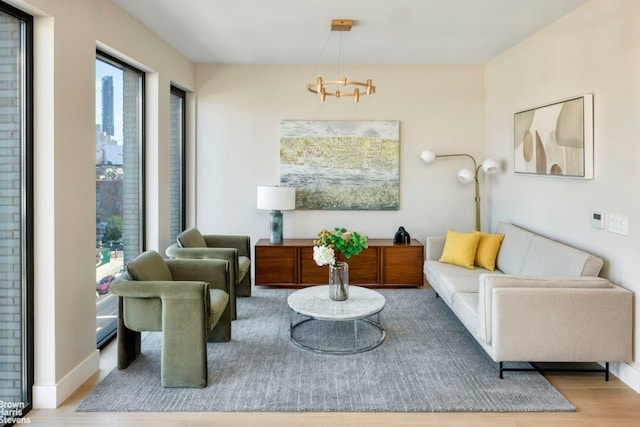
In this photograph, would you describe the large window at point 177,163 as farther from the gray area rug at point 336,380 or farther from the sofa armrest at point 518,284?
the sofa armrest at point 518,284

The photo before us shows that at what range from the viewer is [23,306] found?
288 centimetres

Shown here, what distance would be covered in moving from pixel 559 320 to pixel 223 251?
2.83 metres

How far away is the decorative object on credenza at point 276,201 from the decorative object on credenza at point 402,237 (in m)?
1.28

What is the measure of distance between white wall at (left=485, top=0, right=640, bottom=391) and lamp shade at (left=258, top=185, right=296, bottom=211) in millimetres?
2534

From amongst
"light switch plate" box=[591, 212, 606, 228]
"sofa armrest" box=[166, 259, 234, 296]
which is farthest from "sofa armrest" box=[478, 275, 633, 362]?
"sofa armrest" box=[166, 259, 234, 296]

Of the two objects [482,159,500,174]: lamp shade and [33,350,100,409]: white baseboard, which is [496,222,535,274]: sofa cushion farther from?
[33,350,100,409]: white baseboard

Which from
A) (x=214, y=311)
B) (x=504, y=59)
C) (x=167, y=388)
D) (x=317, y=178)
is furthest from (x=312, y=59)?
(x=167, y=388)

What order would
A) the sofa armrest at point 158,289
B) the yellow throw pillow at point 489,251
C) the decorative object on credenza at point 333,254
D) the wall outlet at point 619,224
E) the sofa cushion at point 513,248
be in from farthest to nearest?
1. the yellow throw pillow at point 489,251
2. the sofa cushion at point 513,248
3. the decorative object on credenza at point 333,254
4. the wall outlet at point 619,224
5. the sofa armrest at point 158,289

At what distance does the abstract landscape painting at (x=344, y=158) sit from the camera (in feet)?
19.9

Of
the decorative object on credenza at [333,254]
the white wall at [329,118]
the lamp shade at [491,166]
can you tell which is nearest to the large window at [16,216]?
the decorative object on credenza at [333,254]

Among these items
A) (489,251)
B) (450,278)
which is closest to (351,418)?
(450,278)

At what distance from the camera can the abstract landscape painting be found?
239 inches

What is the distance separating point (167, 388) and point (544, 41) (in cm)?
425

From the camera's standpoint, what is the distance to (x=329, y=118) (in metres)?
6.11
